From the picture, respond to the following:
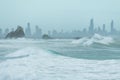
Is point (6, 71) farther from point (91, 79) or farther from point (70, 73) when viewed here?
point (91, 79)

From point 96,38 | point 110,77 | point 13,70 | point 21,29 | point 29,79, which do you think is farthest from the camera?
point 21,29

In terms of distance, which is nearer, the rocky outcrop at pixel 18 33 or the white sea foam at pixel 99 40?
the white sea foam at pixel 99 40

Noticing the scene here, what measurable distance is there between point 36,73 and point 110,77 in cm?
211

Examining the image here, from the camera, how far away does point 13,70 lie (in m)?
8.29

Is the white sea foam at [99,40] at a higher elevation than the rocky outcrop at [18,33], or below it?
below

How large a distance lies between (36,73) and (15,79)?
32.3 inches

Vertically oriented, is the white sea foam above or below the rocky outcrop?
below

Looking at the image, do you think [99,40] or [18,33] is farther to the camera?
[18,33]

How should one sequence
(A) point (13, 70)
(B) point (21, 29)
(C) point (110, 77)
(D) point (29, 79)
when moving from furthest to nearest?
(B) point (21, 29) < (A) point (13, 70) < (C) point (110, 77) < (D) point (29, 79)

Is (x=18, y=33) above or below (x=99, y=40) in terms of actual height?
above

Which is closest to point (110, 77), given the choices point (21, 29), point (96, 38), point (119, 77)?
point (119, 77)

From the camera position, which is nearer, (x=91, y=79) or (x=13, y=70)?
(x=91, y=79)

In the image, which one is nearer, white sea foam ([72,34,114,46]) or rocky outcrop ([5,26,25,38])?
white sea foam ([72,34,114,46])

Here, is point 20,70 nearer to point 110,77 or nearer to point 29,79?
point 29,79
